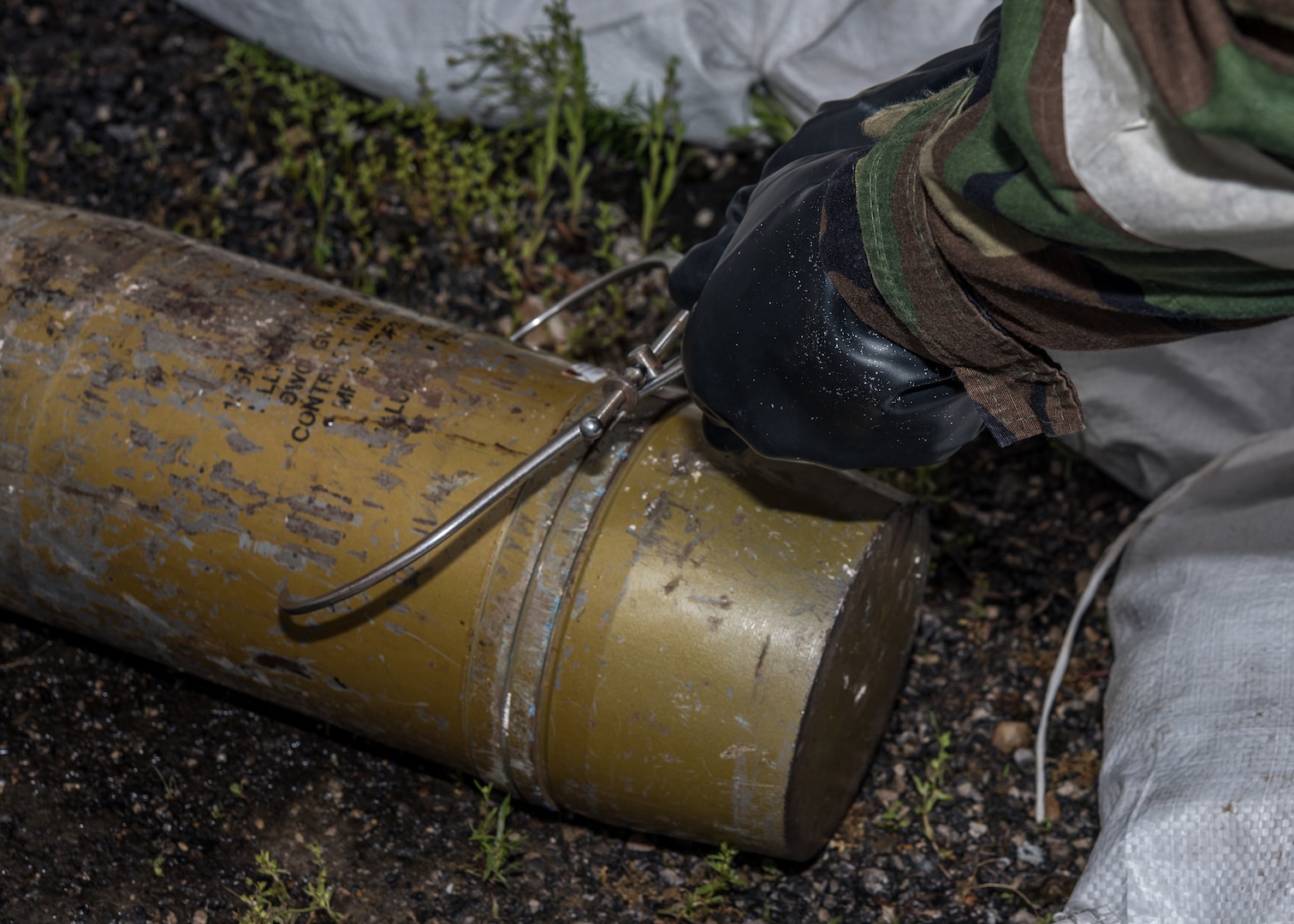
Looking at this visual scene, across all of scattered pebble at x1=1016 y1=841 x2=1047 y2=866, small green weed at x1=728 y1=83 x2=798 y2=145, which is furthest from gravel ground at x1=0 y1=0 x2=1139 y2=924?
small green weed at x1=728 y1=83 x2=798 y2=145

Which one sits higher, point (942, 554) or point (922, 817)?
point (942, 554)

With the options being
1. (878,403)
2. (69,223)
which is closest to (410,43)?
(69,223)

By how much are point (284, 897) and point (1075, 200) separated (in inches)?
54.7

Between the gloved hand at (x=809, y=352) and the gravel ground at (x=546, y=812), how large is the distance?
48cm

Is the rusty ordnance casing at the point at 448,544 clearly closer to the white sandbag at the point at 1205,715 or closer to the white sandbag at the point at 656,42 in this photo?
the white sandbag at the point at 1205,715

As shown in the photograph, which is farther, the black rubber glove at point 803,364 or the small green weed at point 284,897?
the small green weed at point 284,897

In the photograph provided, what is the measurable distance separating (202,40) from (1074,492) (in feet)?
7.40

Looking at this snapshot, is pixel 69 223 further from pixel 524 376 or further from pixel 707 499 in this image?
pixel 707 499

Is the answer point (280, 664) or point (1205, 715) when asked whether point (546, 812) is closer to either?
point (280, 664)

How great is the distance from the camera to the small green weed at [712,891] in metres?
1.69

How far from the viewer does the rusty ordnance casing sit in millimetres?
1520

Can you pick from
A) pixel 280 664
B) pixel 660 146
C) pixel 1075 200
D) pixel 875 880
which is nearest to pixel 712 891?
pixel 875 880

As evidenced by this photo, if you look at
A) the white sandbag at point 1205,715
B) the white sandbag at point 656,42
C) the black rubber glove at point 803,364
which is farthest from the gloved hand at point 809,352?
the white sandbag at point 656,42

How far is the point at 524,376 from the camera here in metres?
1.65
